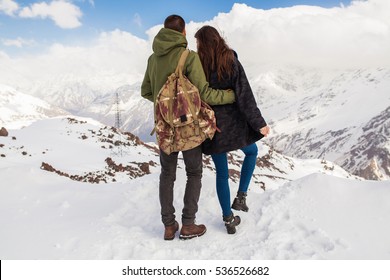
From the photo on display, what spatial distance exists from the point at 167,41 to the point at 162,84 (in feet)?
2.06

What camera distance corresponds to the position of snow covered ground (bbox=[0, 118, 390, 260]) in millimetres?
5098

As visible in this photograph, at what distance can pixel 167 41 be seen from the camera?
4965 millimetres

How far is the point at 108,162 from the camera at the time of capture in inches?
1067

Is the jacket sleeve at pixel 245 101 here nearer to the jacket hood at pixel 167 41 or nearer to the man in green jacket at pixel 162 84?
the man in green jacket at pixel 162 84

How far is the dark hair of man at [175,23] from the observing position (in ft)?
16.4

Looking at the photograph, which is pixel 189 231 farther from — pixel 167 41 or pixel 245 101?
pixel 167 41

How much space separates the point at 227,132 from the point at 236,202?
164 centimetres

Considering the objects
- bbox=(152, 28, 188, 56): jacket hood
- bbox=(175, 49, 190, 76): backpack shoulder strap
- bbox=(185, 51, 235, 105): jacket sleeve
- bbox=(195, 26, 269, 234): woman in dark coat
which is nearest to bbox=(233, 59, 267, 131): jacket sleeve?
bbox=(195, 26, 269, 234): woman in dark coat

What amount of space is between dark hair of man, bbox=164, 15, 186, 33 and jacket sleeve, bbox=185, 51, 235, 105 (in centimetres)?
42

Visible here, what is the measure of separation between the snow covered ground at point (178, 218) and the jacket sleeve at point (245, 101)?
1.83 meters
